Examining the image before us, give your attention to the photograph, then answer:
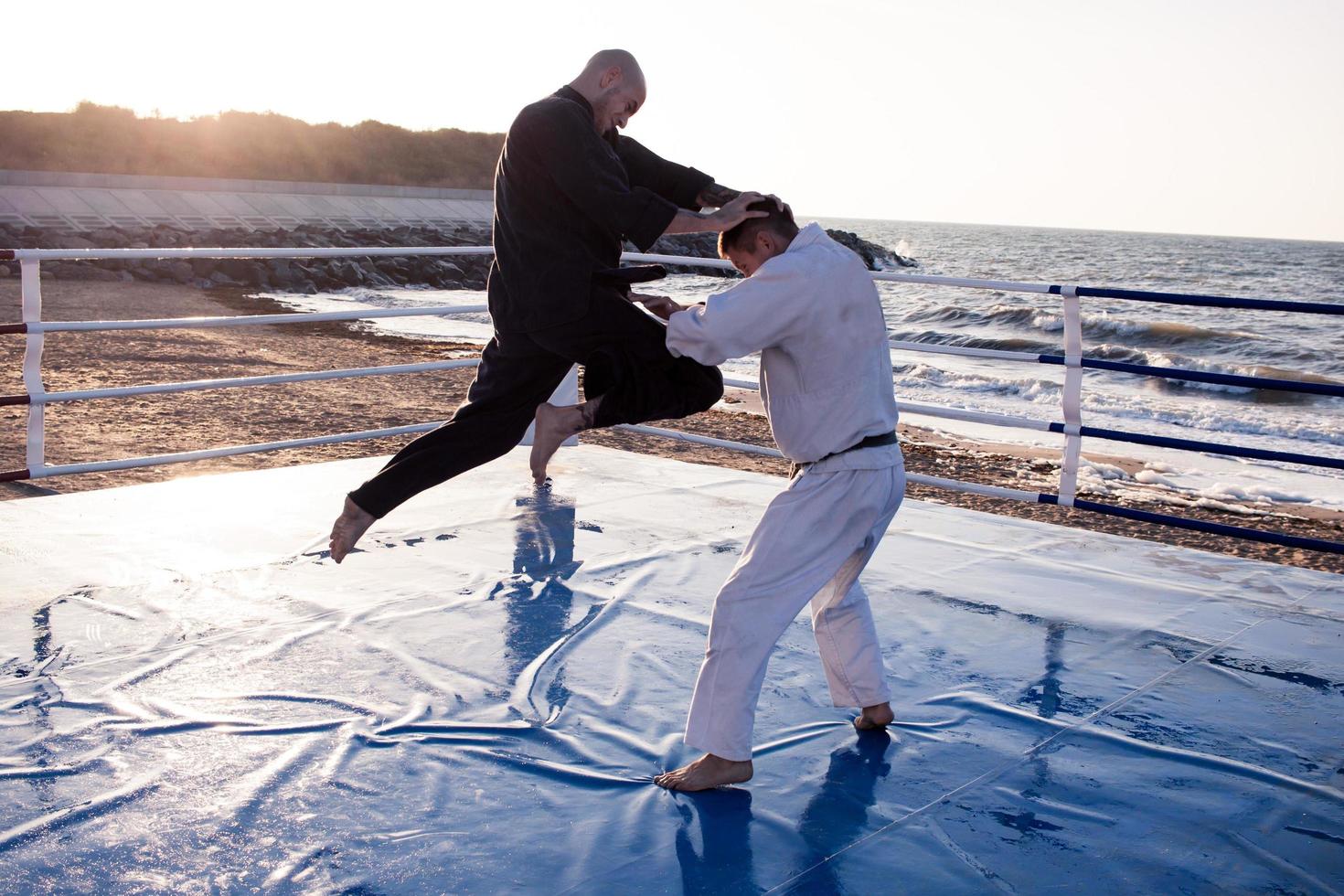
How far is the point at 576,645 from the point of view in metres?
3.38

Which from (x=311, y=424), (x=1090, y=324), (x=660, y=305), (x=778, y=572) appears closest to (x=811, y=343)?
(x=660, y=305)

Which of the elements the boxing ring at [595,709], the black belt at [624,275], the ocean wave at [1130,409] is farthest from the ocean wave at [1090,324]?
the black belt at [624,275]

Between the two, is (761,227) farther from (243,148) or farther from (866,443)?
(243,148)

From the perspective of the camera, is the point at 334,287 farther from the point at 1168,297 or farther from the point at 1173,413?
the point at 1168,297

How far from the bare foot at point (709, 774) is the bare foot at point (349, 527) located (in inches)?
51.5

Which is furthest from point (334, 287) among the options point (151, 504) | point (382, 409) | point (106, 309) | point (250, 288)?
point (151, 504)

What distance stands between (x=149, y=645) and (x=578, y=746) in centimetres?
126

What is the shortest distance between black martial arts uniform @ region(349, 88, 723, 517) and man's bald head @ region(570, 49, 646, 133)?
3cm

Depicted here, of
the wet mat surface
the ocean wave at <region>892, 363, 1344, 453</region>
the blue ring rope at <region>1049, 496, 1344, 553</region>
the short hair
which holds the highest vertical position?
the short hair

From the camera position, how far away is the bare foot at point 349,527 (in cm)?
341

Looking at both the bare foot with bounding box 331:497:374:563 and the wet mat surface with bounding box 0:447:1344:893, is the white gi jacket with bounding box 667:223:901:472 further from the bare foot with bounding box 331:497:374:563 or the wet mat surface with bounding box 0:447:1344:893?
the bare foot with bounding box 331:497:374:563

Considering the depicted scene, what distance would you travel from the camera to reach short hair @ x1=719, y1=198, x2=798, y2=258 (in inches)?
101

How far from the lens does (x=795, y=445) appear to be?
8.55 feet

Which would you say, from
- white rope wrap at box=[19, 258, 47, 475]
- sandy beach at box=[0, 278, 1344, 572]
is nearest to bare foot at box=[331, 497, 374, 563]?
sandy beach at box=[0, 278, 1344, 572]
